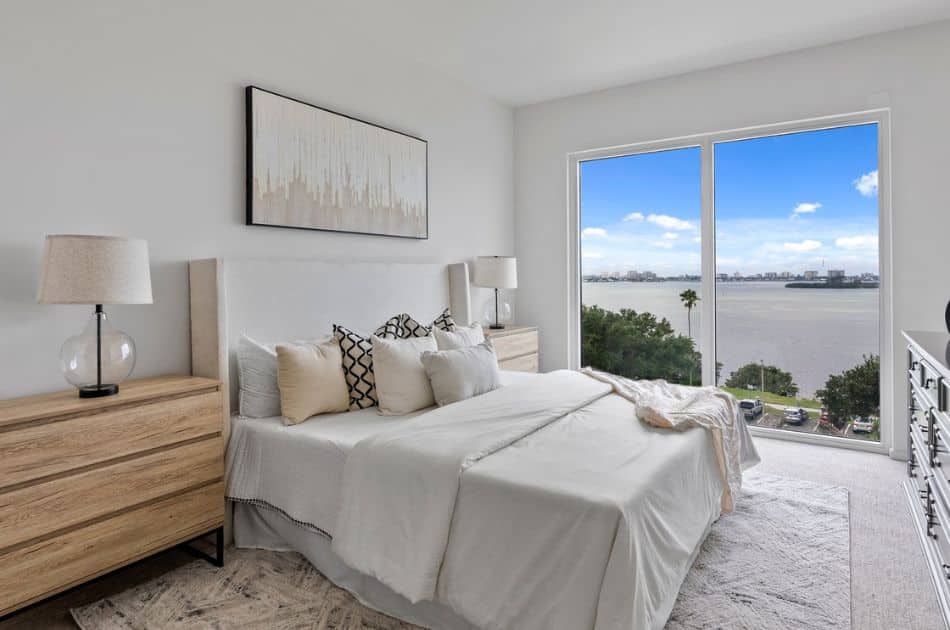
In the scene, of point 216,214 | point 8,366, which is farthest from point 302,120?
point 8,366

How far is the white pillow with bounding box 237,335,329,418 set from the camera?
8.41 feet

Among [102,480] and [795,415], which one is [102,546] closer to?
[102,480]

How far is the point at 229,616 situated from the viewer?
2002mm

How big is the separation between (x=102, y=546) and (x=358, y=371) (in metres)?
1.19

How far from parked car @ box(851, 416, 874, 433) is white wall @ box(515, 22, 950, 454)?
178 mm

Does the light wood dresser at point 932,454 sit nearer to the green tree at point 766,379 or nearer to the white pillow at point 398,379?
the green tree at point 766,379

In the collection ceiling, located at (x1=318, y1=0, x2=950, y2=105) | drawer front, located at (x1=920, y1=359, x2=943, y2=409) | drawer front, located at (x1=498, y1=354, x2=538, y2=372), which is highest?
ceiling, located at (x1=318, y1=0, x2=950, y2=105)

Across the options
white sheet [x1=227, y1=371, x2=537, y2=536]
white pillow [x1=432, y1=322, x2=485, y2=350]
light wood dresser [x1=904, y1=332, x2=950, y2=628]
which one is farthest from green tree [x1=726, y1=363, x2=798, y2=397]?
white sheet [x1=227, y1=371, x2=537, y2=536]

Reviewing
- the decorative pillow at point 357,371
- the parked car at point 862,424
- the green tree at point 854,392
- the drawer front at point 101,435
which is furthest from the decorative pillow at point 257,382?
the parked car at point 862,424

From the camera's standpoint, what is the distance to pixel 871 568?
228cm

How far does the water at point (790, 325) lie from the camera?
383cm

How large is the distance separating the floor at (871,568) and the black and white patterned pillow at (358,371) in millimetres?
983

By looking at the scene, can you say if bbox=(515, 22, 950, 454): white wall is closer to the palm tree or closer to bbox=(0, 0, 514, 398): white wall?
the palm tree

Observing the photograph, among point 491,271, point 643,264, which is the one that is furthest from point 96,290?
point 643,264
